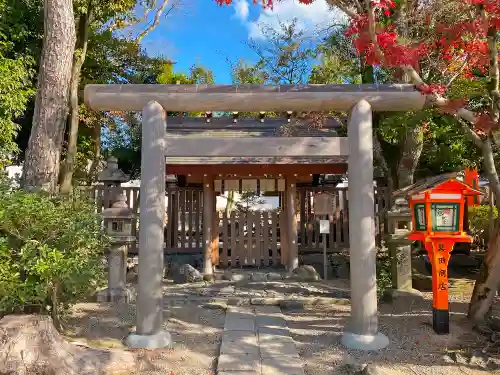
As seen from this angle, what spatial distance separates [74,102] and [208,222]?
4.82 metres

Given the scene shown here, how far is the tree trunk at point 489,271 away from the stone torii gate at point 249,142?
A: 1298 millimetres

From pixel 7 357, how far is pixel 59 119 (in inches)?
172

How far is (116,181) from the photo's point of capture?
1056 centimetres

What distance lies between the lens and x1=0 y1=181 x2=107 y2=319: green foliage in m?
4.57

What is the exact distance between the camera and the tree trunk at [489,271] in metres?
5.61

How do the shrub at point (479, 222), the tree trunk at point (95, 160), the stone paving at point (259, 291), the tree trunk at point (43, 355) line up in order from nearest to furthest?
the tree trunk at point (43, 355)
the stone paving at point (259, 291)
the shrub at point (479, 222)
the tree trunk at point (95, 160)

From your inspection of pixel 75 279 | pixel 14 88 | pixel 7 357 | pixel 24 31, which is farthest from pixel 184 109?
pixel 24 31

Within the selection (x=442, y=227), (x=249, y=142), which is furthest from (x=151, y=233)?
(x=442, y=227)

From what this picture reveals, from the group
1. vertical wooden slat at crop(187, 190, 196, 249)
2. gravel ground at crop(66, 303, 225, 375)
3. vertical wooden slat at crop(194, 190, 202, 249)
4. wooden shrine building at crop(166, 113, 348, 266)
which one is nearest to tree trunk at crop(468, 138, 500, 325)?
wooden shrine building at crop(166, 113, 348, 266)

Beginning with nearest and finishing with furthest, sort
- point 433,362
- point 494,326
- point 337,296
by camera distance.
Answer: point 433,362
point 494,326
point 337,296

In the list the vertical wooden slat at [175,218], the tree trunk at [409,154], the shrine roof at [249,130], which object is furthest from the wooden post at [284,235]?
the tree trunk at [409,154]

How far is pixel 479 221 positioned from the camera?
11578 millimetres

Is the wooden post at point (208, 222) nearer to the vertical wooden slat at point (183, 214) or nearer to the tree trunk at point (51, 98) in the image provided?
the vertical wooden slat at point (183, 214)

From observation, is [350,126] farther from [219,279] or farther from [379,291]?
[219,279]
